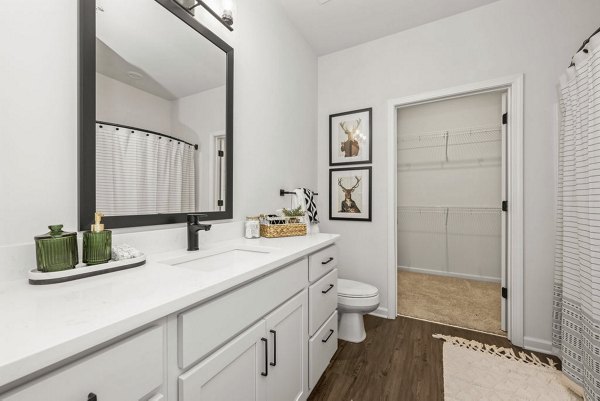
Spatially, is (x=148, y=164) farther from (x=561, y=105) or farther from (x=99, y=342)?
(x=561, y=105)

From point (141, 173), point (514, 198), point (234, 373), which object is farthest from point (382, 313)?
point (141, 173)

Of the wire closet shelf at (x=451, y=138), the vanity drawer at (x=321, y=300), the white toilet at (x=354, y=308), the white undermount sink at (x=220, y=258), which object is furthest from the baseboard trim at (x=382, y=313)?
the wire closet shelf at (x=451, y=138)

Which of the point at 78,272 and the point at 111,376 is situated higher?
the point at 78,272

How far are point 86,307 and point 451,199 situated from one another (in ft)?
13.5

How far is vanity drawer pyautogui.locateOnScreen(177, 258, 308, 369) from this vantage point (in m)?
0.70

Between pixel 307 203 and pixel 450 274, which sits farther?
pixel 450 274

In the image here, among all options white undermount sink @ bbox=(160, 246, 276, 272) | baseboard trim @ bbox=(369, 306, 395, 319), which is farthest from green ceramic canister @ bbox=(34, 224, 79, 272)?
baseboard trim @ bbox=(369, 306, 395, 319)

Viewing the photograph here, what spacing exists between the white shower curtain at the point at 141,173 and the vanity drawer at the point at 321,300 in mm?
825

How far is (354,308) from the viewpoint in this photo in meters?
2.01

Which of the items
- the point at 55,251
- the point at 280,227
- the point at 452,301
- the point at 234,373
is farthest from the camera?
the point at 452,301

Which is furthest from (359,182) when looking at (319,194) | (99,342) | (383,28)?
(99,342)

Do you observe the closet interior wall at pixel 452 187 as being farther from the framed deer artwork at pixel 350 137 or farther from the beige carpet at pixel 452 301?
the framed deer artwork at pixel 350 137

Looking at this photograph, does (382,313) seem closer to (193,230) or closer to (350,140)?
(350,140)

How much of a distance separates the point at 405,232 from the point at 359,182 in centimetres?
188
